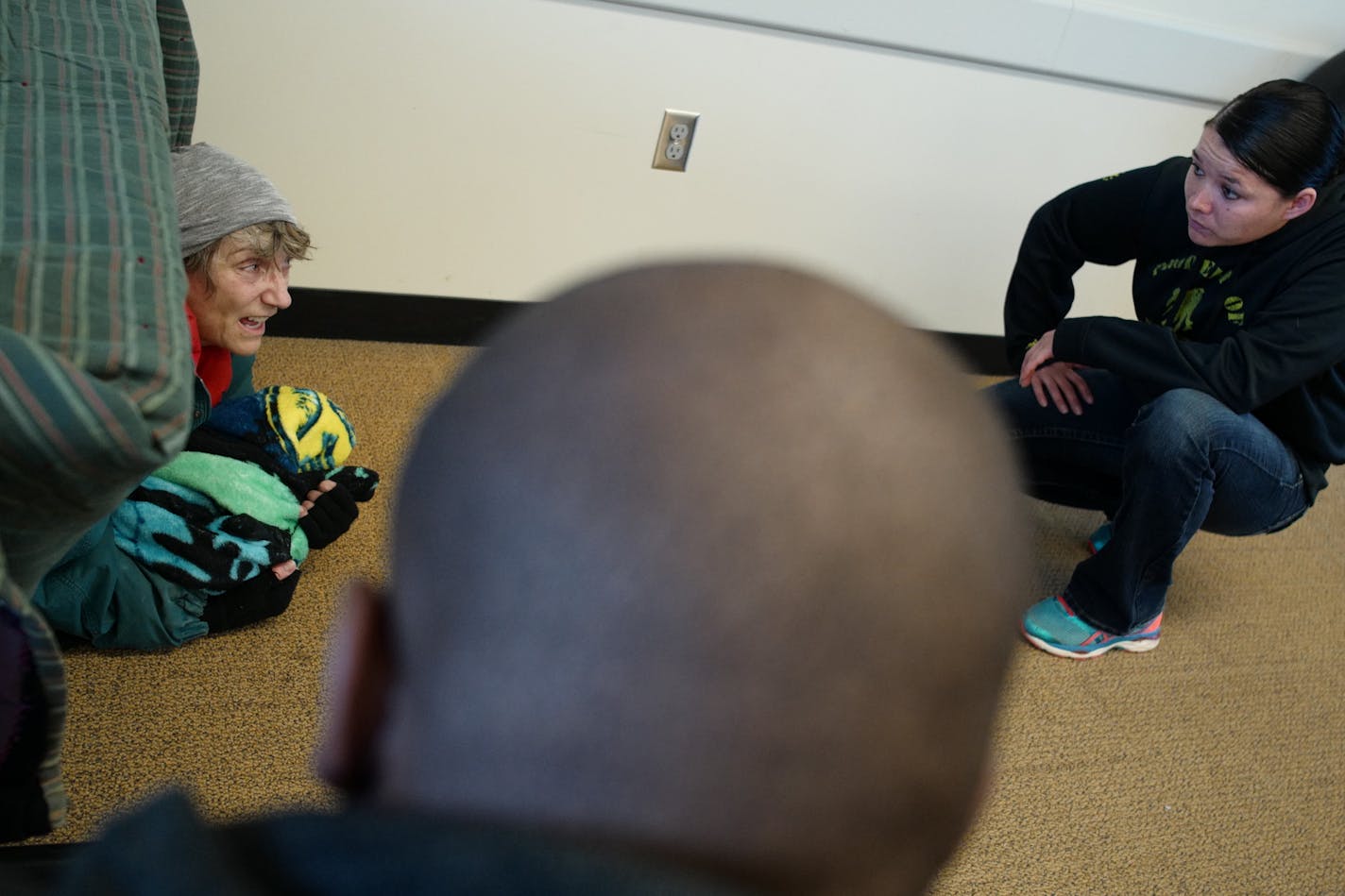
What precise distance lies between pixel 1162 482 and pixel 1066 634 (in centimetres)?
30

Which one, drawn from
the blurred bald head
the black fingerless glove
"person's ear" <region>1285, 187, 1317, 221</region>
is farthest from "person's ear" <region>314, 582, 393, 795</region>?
"person's ear" <region>1285, 187, 1317, 221</region>

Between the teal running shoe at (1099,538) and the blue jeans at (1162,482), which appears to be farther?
the teal running shoe at (1099,538)

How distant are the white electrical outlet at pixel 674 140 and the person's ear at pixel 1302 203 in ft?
3.40

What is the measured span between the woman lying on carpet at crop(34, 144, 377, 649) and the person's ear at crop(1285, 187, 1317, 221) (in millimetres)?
1438

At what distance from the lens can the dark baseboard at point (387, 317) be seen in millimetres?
2156

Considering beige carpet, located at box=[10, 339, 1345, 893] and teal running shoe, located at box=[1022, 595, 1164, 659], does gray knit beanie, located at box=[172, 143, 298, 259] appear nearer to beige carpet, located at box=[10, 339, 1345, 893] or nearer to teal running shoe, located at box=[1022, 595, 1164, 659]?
beige carpet, located at box=[10, 339, 1345, 893]

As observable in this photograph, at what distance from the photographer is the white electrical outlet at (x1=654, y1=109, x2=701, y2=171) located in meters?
2.13

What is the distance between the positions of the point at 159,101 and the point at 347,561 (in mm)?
717

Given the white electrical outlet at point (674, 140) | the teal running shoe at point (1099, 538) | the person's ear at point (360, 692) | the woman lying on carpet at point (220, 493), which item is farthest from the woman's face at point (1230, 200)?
the person's ear at point (360, 692)

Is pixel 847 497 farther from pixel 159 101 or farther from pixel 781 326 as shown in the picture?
pixel 159 101

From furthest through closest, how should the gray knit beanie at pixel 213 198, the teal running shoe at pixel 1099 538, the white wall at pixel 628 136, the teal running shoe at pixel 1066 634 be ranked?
the teal running shoe at pixel 1099 538 < the white wall at pixel 628 136 < the teal running shoe at pixel 1066 634 < the gray knit beanie at pixel 213 198

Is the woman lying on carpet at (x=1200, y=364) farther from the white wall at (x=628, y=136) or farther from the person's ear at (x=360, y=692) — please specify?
the person's ear at (x=360, y=692)

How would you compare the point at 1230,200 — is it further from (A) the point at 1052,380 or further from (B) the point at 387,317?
(B) the point at 387,317

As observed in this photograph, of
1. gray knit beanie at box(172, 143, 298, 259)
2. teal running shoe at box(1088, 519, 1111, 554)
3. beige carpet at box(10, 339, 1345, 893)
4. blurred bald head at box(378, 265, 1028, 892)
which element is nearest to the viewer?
blurred bald head at box(378, 265, 1028, 892)
